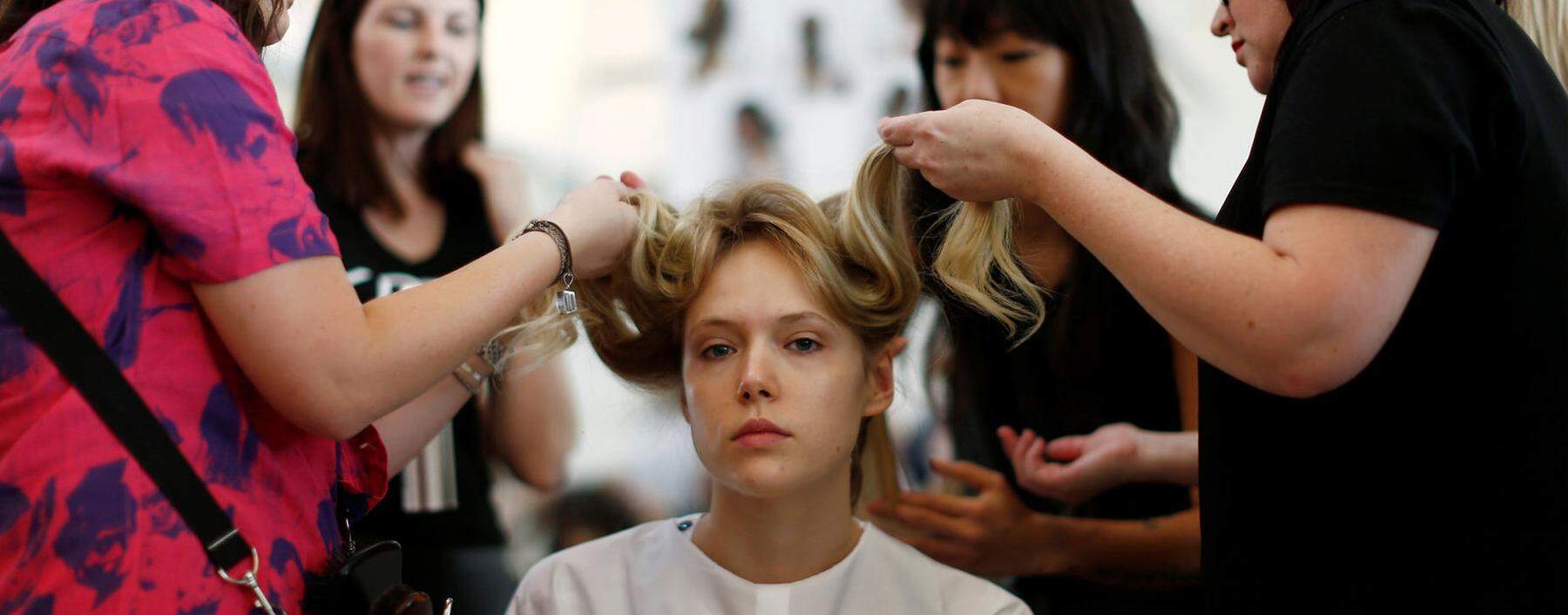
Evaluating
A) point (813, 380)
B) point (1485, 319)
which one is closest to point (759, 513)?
point (813, 380)

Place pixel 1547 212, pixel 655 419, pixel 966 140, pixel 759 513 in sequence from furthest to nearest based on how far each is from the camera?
pixel 655 419 < pixel 759 513 < pixel 966 140 < pixel 1547 212

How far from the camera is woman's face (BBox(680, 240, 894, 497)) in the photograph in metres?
1.54

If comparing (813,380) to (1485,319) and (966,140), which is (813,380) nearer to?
(966,140)

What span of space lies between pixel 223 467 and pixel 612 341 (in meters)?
0.75

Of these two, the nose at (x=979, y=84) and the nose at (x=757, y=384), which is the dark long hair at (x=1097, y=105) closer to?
the nose at (x=979, y=84)

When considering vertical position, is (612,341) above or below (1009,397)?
above

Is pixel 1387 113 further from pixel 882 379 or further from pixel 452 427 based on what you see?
pixel 452 427

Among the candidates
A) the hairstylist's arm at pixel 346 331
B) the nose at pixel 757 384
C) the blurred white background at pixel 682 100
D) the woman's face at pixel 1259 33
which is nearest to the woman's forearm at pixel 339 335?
the hairstylist's arm at pixel 346 331

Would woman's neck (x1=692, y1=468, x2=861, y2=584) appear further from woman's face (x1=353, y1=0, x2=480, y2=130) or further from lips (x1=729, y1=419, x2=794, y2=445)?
woman's face (x1=353, y1=0, x2=480, y2=130)

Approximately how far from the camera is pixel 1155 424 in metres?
2.02

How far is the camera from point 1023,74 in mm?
2039

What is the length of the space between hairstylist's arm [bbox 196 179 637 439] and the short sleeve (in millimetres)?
28

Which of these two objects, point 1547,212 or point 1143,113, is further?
point 1143,113

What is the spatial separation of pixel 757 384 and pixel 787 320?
0.12 meters
